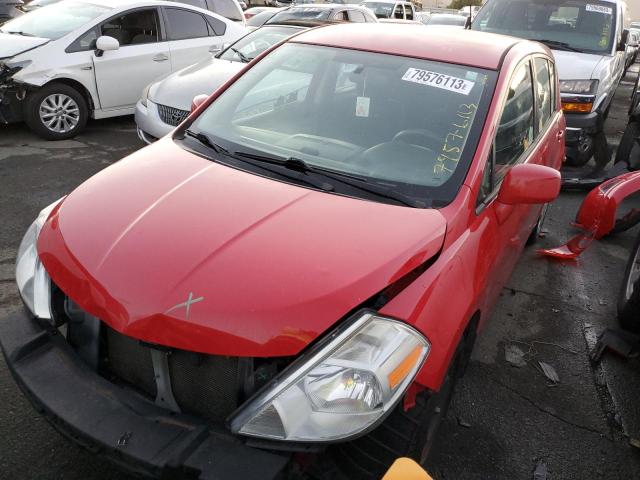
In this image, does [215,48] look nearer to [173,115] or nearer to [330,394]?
[173,115]

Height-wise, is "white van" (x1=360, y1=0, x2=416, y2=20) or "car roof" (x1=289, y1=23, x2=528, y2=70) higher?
"car roof" (x1=289, y1=23, x2=528, y2=70)

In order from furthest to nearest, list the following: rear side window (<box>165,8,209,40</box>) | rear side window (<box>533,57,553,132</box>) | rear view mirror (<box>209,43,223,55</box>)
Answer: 1. rear view mirror (<box>209,43,223,55</box>)
2. rear side window (<box>165,8,209,40</box>)
3. rear side window (<box>533,57,553,132</box>)

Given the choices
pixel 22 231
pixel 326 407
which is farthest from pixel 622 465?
pixel 22 231

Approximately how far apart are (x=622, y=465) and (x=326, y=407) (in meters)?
1.71

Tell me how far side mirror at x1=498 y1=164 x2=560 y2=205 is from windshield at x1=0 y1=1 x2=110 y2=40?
5985mm

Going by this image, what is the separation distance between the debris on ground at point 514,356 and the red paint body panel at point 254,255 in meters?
0.75

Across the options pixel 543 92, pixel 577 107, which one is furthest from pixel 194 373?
pixel 577 107

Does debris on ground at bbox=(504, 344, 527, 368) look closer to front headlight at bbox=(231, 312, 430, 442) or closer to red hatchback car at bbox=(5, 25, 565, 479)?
red hatchback car at bbox=(5, 25, 565, 479)

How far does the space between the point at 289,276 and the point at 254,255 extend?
166 millimetres

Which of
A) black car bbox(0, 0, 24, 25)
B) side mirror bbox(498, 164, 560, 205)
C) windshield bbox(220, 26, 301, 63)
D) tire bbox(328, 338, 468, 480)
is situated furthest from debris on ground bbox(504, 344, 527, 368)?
black car bbox(0, 0, 24, 25)

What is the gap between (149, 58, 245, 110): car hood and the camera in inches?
225

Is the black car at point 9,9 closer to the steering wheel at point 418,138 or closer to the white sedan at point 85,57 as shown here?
the white sedan at point 85,57

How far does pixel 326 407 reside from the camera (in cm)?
166

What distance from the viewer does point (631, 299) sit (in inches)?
130
